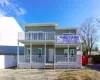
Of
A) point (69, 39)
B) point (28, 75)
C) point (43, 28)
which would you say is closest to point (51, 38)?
point (69, 39)

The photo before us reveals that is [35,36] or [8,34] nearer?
[35,36]

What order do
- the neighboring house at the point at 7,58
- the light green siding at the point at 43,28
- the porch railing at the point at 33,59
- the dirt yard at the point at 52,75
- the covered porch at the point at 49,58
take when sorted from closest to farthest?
the dirt yard at the point at 52,75 → the neighboring house at the point at 7,58 → the covered porch at the point at 49,58 → the porch railing at the point at 33,59 → the light green siding at the point at 43,28

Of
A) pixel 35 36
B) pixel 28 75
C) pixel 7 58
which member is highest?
pixel 35 36

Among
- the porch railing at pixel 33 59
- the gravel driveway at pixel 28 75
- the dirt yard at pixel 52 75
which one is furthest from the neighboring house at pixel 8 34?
the dirt yard at pixel 52 75

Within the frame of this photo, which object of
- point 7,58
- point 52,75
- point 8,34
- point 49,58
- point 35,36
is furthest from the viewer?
point 8,34

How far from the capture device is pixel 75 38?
21.2 m

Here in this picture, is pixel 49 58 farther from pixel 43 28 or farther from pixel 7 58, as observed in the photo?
pixel 7 58

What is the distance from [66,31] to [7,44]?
1328 cm

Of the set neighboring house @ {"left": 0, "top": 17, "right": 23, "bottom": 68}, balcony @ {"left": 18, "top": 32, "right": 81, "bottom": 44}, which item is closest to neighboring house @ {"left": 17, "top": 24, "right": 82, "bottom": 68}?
balcony @ {"left": 18, "top": 32, "right": 81, "bottom": 44}

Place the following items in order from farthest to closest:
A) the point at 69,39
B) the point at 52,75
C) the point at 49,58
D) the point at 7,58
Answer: the point at 49,58 < the point at 7,58 < the point at 69,39 < the point at 52,75

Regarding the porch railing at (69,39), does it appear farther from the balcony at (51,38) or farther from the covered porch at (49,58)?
the covered porch at (49,58)

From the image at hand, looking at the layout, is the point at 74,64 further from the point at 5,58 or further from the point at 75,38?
the point at 5,58

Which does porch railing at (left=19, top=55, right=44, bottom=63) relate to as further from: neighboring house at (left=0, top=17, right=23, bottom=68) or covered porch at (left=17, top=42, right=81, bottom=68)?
neighboring house at (left=0, top=17, right=23, bottom=68)

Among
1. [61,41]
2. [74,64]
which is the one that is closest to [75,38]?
[61,41]
